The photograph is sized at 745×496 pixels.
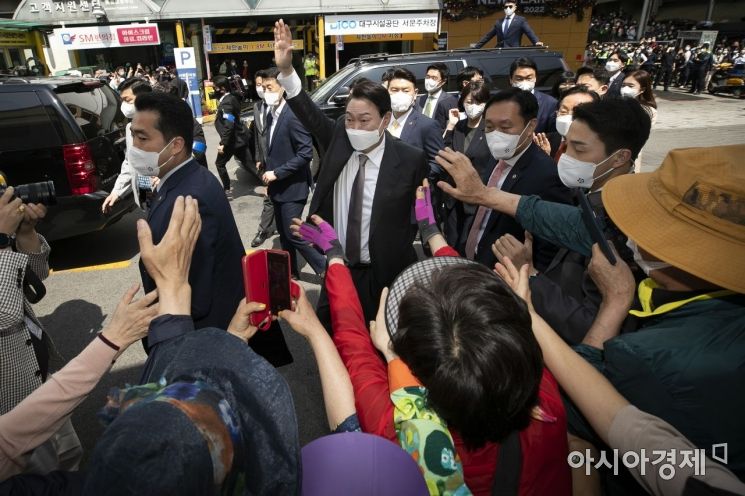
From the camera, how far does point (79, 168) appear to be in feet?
14.2

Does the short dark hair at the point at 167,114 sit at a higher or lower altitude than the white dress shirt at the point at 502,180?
higher

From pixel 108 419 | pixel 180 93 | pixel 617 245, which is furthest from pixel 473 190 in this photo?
pixel 180 93

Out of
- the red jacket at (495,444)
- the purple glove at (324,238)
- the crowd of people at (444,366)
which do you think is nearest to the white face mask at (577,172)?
the crowd of people at (444,366)

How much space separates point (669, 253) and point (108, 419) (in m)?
1.29

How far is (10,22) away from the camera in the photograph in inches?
632

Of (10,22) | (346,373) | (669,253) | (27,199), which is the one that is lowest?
(346,373)

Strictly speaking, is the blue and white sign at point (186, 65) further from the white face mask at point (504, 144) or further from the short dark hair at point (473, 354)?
the short dark hair at point (473, 354)

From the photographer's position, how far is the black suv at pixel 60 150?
13.6 feet

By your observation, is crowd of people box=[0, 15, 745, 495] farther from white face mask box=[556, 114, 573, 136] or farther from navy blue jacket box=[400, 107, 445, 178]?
navy blue jacket box=[400, 107, 445, 178]

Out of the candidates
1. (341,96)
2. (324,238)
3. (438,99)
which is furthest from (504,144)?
(341,96)

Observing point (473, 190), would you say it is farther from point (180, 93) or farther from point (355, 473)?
point (180, 93)

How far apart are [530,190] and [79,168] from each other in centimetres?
420

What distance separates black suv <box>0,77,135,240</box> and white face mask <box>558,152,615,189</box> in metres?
4.20

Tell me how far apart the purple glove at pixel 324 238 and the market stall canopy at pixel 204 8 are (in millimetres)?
16651
